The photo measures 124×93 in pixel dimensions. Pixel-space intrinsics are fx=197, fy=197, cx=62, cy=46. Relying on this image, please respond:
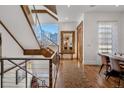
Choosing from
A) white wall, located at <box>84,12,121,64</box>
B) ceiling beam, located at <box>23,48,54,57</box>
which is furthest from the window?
ceiling beam, located at <box>23,48,54,57</box>

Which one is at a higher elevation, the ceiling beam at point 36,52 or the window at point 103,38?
the window at point 103,38

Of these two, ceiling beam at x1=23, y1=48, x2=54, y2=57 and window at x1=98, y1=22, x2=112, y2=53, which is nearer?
ceiling beam at x1=23, y1=48, x2=54, y2=57

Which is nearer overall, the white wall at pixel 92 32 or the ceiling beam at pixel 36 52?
the ceiling beam at pixel 36 52

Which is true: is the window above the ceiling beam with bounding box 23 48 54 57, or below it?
above

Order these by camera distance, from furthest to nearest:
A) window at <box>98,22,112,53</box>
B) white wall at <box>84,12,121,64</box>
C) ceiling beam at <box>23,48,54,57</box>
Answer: window at <box>98,22,112,53</box> → white wall at <box>84,12,121,64</box> → ceiling beam at <box>23,48,54,57</box>

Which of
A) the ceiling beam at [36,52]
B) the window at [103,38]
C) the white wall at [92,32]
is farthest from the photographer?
the window at [103,38]

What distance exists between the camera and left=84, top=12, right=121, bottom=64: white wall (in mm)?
8930

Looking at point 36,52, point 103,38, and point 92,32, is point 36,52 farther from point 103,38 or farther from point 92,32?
point 103,38

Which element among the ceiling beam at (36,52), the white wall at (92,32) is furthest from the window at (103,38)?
the ceiling beam at (36,52)

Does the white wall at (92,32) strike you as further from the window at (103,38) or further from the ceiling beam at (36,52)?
the ceiling beam at (36,52)

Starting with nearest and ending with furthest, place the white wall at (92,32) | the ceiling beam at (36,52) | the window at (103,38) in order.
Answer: the ceiling beam at (36,52), the white wall at (92,32), the window at (103,38)

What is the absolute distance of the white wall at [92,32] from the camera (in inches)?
352

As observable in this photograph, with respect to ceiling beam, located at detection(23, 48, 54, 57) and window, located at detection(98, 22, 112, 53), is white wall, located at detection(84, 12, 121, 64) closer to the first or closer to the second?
window, located at detection(98, 22, 112, 53)
